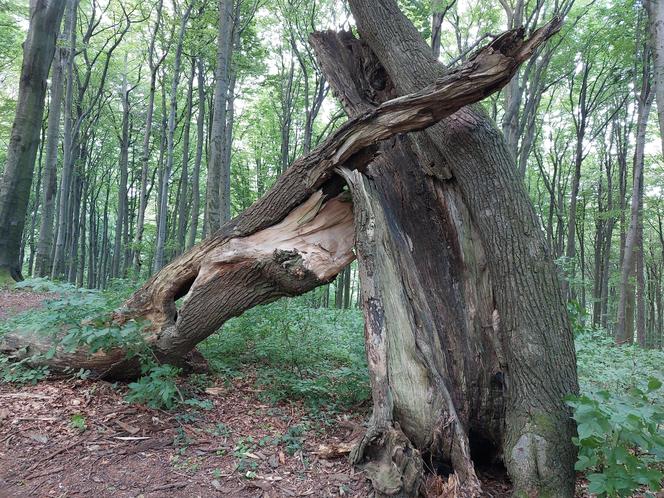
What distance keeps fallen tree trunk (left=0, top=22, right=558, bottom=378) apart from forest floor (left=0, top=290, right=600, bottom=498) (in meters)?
0.50

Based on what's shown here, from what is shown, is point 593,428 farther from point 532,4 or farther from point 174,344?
point 532,4

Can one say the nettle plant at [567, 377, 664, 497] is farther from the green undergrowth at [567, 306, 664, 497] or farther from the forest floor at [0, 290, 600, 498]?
the forest floor at [0, 290, 600, 498]

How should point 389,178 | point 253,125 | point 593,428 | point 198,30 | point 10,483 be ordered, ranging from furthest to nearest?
point 253,125 → point 198,30 → point 389,178 → point 10,483 → point 593,428

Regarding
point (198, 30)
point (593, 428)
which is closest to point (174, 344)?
point (593, 428)

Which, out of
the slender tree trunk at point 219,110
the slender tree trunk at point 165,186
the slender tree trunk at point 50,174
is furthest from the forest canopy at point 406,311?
the slender tree trunk at point 165,186

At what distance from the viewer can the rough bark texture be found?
2.91 m

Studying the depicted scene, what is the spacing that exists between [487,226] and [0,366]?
5.06 m

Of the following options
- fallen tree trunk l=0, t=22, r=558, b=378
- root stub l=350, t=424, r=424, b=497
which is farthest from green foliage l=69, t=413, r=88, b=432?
root stub l=350, t=424, r=424, b=497

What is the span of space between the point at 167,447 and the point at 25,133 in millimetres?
8972

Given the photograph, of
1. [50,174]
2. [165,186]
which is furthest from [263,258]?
[50,174]

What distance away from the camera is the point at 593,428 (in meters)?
2.47

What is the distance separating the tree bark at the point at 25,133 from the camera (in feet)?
29.2

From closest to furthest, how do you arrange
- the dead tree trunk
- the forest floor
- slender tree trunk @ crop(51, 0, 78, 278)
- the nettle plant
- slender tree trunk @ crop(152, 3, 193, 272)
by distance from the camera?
1. the nettle plant
2. the forest floor
3. the dead tree trunk
4. slender tree trunk @ crop(152, 3, 193, 272)
5. slender tree trunk @ crop(51, 0, 78, 278)

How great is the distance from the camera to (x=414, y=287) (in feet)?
12.5
